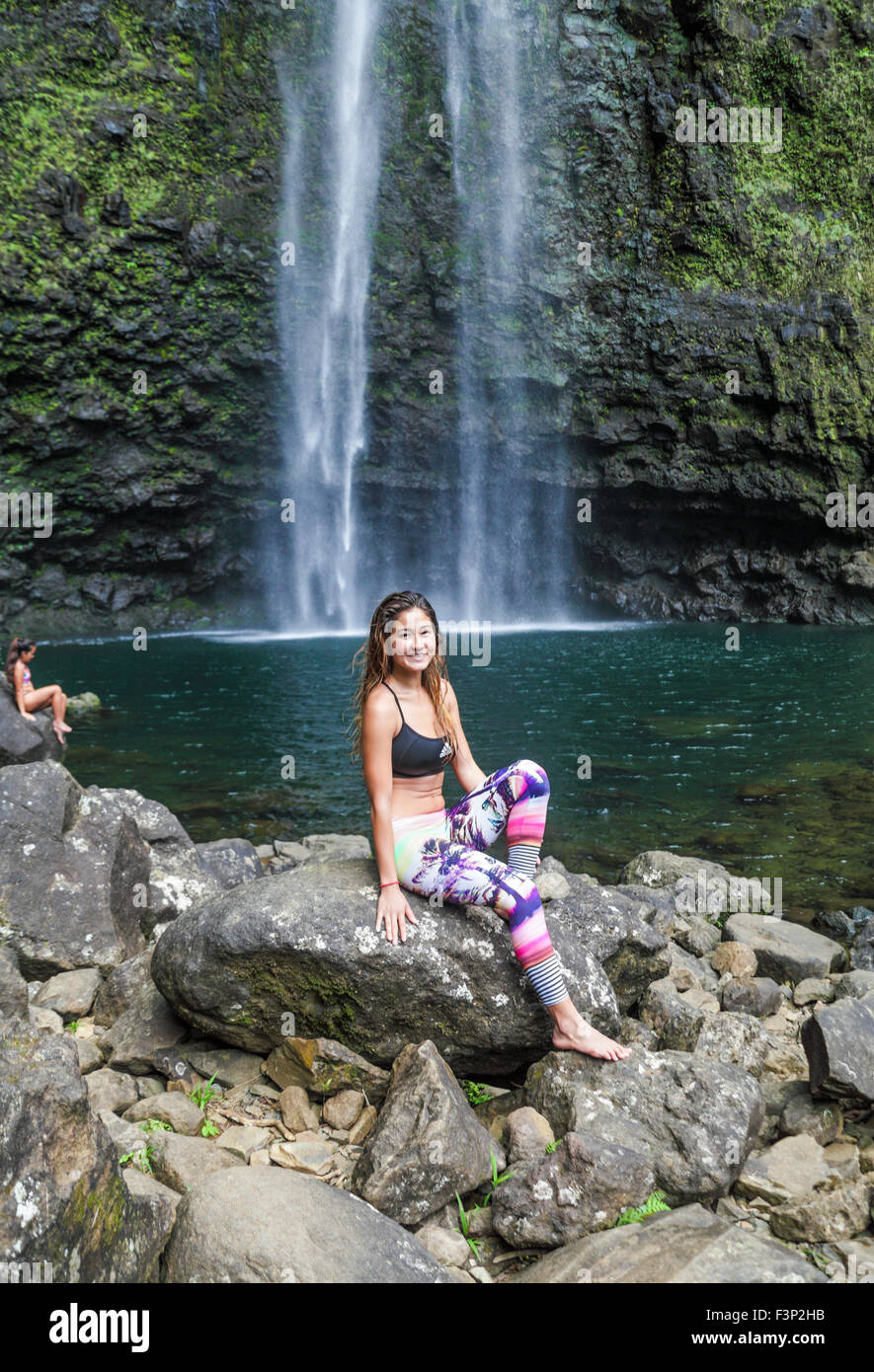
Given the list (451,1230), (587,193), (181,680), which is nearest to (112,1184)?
(451,1230)

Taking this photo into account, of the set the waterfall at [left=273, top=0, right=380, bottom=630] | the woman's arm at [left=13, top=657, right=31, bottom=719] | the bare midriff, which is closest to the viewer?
the bare midriff

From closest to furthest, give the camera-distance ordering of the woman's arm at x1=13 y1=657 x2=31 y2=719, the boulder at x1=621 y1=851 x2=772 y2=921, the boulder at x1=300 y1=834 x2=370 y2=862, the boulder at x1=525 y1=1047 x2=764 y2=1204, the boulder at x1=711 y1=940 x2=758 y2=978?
the boulder at x1=525 y1=1047 x2=764 y2=1204, the boulder at x1=711 y1=940 x2=758 y2=978, the boulder at x1=621 y1=851 x2=772 y2=921, the boulder at x1=300 y1=834 x2=370 y2=862, the woman's arm at x1=13 y1=657 x2=31 y2=719

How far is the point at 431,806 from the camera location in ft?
16.5

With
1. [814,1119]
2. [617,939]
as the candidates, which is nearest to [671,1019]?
[617,939]

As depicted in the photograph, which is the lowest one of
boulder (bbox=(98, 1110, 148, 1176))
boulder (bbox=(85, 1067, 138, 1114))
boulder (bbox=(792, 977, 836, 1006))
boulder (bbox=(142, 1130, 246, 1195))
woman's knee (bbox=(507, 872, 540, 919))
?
boulder (bbox=(792, 977, 836, 1006))

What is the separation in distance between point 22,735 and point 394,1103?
40.9 feet

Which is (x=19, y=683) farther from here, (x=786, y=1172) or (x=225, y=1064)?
(x=786, y=1172)

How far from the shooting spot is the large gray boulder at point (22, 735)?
1409 cm

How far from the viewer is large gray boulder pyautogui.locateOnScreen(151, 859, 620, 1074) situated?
452cm

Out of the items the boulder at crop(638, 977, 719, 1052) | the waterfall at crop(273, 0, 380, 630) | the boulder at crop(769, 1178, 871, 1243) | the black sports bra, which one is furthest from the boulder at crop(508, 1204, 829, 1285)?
→ the waterfall at crop(273, 0, 380, 630)

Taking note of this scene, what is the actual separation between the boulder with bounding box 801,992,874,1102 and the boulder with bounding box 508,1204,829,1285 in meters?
1.39

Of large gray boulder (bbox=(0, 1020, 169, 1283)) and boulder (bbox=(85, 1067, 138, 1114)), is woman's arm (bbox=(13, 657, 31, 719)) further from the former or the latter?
large gray boulder (bbox=(0, 1020, 169, 1283))

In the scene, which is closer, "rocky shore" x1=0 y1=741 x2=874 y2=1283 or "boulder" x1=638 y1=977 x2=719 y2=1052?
"rocky shore" x1=0 y1=741 x2=874 y2=1283

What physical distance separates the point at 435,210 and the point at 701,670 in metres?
26.0
